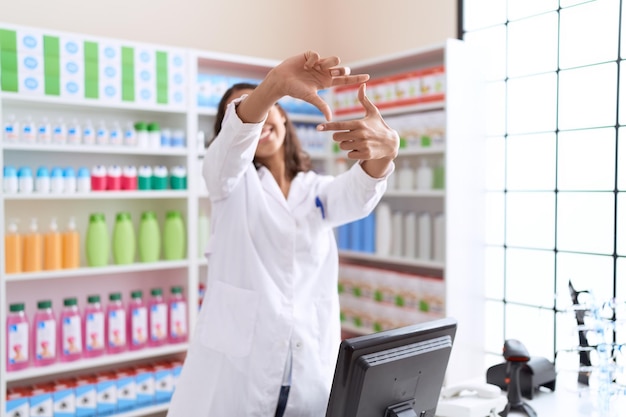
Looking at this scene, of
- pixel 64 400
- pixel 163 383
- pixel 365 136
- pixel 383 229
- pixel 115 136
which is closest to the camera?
pixel 365 136

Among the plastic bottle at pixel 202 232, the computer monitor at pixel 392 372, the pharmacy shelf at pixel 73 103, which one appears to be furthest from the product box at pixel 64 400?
the computer monitor at pixel 392 372

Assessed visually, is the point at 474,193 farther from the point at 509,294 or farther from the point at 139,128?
the point at 139,128

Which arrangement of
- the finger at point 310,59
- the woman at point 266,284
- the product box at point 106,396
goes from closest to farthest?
the finger at point 310,59
the woman at point 266,284
the product box at point 106,396

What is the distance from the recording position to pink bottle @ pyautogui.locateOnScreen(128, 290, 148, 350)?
129 inches

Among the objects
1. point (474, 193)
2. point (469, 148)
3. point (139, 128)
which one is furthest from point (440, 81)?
point (139, 128)

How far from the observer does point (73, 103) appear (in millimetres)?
3045

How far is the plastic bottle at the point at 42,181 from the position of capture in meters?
2.98

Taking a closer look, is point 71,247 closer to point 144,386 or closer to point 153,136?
point 153,136

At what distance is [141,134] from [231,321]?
1.81 m

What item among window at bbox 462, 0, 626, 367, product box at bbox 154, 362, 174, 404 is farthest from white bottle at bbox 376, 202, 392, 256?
product box at bbox 154, 362, 174, 404

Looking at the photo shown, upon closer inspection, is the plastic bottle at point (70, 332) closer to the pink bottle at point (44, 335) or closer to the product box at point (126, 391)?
the pink bottle at point (44, 335)

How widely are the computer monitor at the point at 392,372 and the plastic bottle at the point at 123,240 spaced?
2186 millimetres

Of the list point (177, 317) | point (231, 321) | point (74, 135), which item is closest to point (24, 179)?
point (74, 135)

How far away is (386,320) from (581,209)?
1279 millimetres
